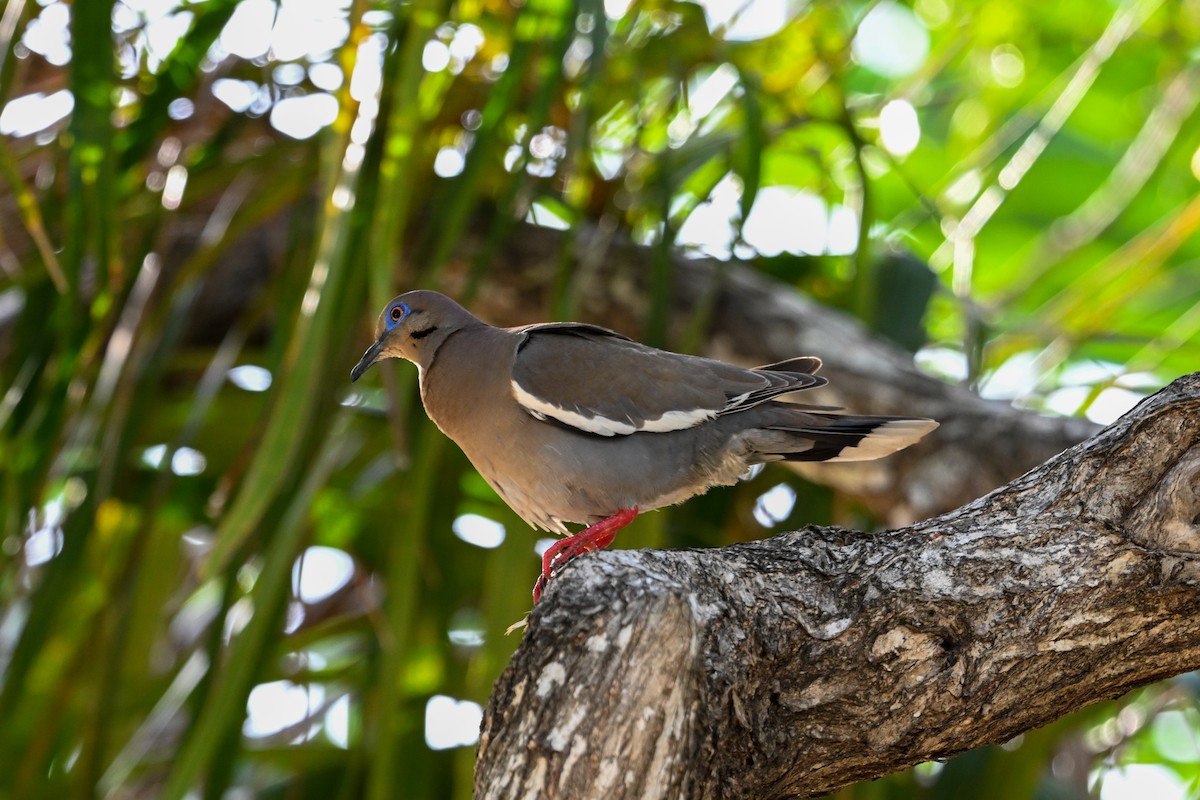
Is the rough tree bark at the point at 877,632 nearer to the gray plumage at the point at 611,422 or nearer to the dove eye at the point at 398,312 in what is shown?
the gray plumage at the point at 611,422

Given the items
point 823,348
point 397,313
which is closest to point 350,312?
point 397,313

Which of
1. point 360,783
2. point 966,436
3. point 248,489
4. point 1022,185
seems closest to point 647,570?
point 248,489

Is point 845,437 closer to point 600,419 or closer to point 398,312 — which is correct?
point 600,419

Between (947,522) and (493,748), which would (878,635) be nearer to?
(947,522)

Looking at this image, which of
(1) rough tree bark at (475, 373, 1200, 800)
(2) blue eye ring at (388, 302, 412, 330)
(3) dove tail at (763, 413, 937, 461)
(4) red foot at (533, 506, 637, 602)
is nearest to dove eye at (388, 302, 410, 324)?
(2) blue eye ring at (388, 302, 412, 330)

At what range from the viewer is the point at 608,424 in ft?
6.54

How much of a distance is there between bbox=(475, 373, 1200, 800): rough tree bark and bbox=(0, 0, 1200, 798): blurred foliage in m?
0.86

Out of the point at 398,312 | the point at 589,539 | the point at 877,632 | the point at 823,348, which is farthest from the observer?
the point at 823,348

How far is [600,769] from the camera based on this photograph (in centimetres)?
115

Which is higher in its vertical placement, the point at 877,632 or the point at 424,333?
the point at 877,632

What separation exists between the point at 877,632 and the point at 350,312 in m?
1.42

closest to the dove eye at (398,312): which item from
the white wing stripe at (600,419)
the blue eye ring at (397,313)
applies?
the blue eye ring at (397,313)

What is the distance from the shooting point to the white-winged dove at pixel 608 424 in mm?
1973

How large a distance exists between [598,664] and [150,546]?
226 cm
